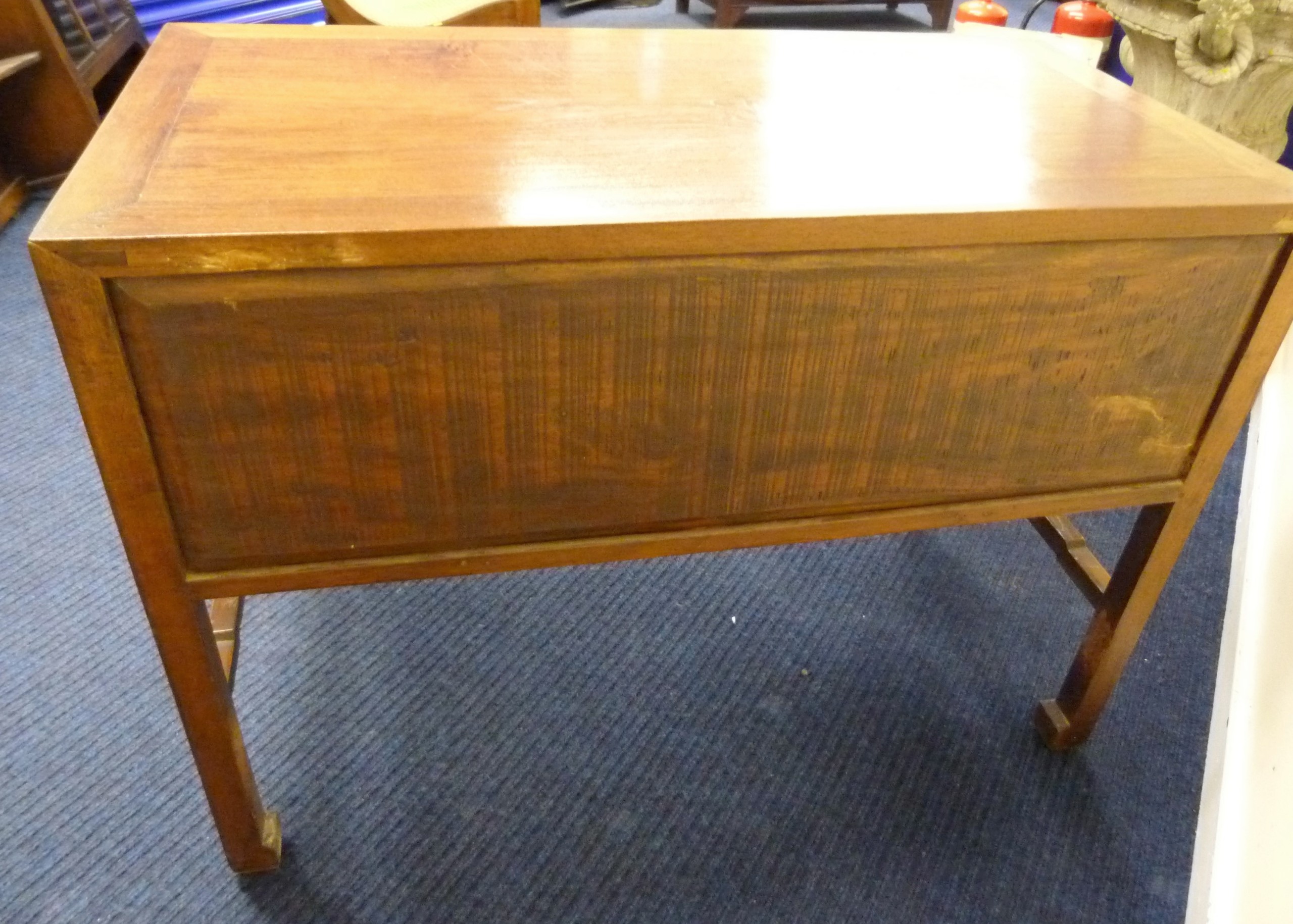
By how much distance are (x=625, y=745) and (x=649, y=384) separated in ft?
1.63

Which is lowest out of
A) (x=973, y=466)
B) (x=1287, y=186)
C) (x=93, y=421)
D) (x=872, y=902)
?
(x=872, y=902)

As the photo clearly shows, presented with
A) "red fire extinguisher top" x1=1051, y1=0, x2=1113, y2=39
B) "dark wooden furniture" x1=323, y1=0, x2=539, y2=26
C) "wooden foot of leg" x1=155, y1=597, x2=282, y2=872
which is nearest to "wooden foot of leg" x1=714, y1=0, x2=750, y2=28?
"red fire extinguisher top" x1=1051, y1=0, x2=1113, y2=39

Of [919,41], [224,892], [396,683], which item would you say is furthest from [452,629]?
[919,41]

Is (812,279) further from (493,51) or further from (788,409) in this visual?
(493,51)

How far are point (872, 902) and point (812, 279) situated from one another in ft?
1.92

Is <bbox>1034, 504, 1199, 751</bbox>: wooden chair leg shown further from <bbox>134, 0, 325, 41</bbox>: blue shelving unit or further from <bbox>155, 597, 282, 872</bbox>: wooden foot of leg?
<bbox>134, 0, 325, 41</bbox>: blue shelving unit

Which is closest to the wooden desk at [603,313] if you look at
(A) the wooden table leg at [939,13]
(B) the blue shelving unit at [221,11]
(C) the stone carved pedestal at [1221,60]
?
(C) the stone carved pedestal at [1221,60]

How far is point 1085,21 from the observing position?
1.96 m

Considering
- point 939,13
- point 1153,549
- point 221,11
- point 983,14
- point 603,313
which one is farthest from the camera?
point 939,13

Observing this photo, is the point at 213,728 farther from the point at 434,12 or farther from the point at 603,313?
the point at 434,12

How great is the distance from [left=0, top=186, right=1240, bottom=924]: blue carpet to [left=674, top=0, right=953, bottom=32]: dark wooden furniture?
1935mm

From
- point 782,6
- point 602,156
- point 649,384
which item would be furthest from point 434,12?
point 782,6

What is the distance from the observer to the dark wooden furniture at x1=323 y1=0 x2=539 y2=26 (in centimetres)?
154

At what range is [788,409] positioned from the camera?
0.69 metres
